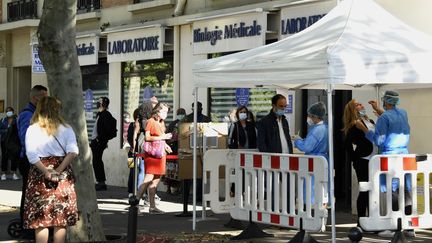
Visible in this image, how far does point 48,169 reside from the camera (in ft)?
31.5

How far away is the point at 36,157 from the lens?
9.55 meters

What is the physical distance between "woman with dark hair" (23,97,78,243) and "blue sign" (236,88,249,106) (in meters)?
9.47

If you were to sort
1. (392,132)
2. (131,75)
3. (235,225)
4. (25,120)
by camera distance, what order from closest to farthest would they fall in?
(25,120) → (392,132) → (235,225) → (131,75)

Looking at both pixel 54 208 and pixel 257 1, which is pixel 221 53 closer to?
pixel 257 1

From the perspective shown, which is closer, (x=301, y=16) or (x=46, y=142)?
(x=46, y=142)

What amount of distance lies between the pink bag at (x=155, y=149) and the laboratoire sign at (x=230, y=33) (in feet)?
12.8

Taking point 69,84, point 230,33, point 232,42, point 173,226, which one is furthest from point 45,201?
point 230,33

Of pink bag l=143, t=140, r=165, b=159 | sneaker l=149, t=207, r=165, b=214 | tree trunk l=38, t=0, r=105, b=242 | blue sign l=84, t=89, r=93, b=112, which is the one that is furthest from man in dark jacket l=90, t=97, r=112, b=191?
tree trunk l=38, t=0, r=105, b=242

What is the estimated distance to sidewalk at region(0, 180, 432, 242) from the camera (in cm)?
1216

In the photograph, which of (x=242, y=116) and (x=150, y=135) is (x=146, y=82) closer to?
(x=242, y=116)

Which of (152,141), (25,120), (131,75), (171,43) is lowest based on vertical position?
(152,141)

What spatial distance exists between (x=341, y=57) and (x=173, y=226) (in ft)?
15.3

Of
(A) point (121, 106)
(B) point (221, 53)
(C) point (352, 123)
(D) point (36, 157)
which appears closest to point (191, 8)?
(B) point (221, 53)

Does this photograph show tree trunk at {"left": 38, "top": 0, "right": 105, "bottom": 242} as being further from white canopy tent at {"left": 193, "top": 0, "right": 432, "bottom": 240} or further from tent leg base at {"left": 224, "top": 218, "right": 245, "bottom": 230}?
tent leg base at {"left": 224, "top": 218, "right": 245, "bottom": 230}
